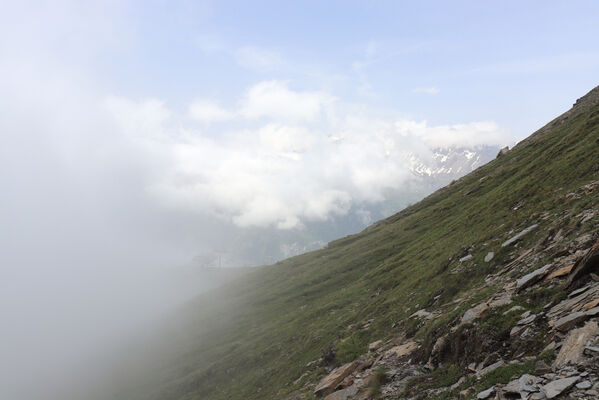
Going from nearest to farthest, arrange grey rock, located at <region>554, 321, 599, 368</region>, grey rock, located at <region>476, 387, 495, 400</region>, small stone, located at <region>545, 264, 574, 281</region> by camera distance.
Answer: grey rock, located at <region>554, 321, 599, 368</region> < grey rock, located at <region>476, 387, 495, 400</region> < small stone, located at <region>545, 264, 574, 281</region>

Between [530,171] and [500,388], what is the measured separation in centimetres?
5612

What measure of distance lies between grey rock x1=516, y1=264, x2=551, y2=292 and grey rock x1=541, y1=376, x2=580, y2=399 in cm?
933

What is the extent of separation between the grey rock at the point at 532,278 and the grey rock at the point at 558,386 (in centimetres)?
933

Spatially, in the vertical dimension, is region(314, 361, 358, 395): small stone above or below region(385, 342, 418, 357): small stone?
below

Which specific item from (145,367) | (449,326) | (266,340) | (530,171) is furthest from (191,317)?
(449,326)

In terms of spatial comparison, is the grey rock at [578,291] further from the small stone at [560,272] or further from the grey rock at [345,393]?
the grey rock at [345,393]

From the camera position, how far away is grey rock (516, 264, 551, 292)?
19531 mm

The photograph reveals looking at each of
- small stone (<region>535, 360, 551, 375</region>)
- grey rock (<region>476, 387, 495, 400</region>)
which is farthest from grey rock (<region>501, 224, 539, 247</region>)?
grey rock (<region>476, 387, 495, 400</region>)

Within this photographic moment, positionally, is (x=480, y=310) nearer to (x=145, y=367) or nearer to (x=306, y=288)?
(x=306, y=288)

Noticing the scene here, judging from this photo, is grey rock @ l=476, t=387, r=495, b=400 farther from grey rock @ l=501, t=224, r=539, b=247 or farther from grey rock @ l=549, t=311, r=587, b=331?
grey rock @ l=501, t=224, r=539, b=247

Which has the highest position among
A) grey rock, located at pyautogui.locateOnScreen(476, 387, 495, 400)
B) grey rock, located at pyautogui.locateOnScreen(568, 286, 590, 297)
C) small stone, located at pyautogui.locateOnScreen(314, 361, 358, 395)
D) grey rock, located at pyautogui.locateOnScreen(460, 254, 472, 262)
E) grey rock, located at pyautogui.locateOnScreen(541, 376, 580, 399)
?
grey rock, located at pyautogui.locateOnScreen(460, 254, 472, 262)

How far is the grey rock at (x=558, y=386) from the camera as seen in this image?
1122 centimetres

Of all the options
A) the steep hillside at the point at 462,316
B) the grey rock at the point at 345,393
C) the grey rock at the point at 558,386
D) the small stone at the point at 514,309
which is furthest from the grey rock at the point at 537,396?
the grey rock at the point at 345,393

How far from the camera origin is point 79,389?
12400 centimetres
